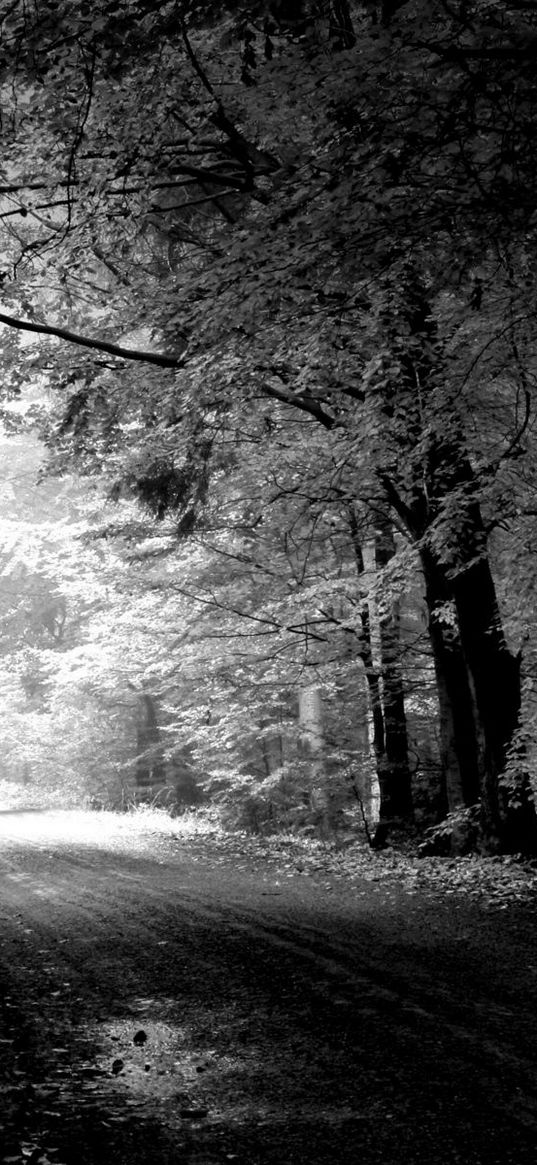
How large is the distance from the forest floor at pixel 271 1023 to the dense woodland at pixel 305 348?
9.57ft

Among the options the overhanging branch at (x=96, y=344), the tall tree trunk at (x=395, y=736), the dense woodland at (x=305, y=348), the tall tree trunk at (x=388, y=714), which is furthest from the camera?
the tall tree trunk at (x=395, y=736)

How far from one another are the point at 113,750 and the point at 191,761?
2.89 meters

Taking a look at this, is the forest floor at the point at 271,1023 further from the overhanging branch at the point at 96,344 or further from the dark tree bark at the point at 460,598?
the overhanging branch at the point at 96,344

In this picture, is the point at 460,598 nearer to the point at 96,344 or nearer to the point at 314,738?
the point at 96,344

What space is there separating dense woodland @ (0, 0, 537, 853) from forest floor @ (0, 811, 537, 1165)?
2918 mm

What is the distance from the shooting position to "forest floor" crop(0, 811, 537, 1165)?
3104 millimetres

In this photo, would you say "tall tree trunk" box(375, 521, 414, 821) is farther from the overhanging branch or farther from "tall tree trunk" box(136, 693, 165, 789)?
"tall tree trunk" box(136, 693, 165, 789)

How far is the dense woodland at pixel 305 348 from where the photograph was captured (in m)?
5.19

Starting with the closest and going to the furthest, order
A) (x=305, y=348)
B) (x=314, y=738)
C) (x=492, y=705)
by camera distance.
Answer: (x=305, y=348) → (x=492, y=705) → (x=314, y=738)

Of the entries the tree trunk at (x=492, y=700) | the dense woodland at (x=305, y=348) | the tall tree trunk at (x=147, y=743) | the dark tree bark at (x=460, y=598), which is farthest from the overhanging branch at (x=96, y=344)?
the tall tree trunk at (x=147, y=743)

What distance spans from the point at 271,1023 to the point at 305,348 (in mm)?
5255

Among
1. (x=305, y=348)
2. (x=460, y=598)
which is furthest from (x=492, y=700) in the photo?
(x=305, y=348)

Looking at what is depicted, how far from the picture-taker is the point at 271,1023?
173 inches

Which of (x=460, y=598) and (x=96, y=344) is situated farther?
(x=460, y=598)
